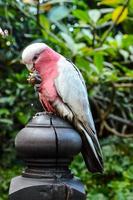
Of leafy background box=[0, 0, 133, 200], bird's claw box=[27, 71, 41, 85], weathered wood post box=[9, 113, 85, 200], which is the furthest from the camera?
leafy background box=[0, 0, 133, 200]

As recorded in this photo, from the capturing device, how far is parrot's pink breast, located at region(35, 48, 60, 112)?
1072 millimetres

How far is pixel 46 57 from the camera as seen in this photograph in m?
1.10

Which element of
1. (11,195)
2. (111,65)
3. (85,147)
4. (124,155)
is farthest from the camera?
(124,155)

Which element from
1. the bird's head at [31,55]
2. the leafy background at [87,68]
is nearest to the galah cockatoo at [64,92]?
the bird's head at [31,55]

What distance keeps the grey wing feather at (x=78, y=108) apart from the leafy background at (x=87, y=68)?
1.00 meters

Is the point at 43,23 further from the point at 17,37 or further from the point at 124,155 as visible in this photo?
the point at 124,155

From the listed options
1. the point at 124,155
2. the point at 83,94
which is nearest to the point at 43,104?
the point at 83,94

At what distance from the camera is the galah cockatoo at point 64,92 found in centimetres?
105

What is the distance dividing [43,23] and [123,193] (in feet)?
3.11

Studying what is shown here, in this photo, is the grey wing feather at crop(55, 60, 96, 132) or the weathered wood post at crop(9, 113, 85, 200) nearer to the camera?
the weathered wood post at crop(9, 113, 85, 200)

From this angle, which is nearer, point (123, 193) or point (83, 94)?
point (83, 94)

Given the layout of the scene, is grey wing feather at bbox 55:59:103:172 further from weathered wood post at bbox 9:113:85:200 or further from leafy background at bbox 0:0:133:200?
leafy background at bbox 0:0:133:200

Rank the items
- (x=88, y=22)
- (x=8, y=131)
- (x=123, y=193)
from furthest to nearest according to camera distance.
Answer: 1. (x=8, y=131)
2. (x=123, y=193)
3. (x=88, y=22)

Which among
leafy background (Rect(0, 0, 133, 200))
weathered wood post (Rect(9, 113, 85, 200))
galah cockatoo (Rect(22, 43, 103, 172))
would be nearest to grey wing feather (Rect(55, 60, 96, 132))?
galah cockatoo (Rect(22, 43, 103, 172))
